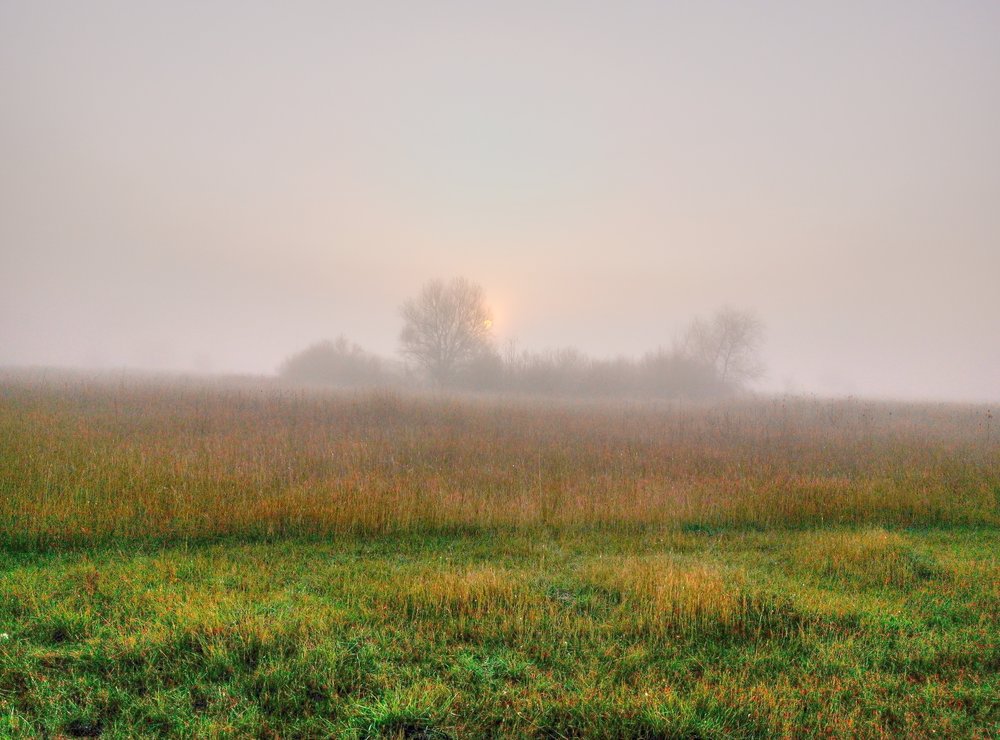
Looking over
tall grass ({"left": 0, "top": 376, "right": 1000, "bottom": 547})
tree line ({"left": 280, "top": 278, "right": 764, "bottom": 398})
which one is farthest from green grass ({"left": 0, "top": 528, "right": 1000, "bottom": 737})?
tree line ({"left": 280, "top": 278, "right": 764, "bottom": 398})

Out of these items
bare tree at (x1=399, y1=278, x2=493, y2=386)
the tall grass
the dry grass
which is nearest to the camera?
the dry grass

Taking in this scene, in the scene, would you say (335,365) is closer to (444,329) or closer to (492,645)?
(444,329)

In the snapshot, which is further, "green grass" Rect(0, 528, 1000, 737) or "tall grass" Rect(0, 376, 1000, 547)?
"tall grass" Rect(0, 376, 1000, 547)

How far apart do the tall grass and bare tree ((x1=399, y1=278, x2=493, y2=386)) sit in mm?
23499

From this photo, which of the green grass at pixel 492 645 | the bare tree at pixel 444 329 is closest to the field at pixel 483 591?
the green grass at pixel 492 645

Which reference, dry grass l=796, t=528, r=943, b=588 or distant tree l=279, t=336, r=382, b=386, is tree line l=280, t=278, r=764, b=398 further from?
dry grass l=796, t=528, r=943, b=588

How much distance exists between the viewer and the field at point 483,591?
3453mm

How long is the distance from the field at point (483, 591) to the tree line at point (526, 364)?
28.5 m

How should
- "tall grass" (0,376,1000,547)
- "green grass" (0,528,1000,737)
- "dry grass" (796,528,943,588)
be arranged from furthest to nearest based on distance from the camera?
"tall grass" (0,376,1000,547)
"dry grass" (796,528,943,588)
"green grass" (0,528,1000,737)

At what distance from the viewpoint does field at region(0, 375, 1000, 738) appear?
345 cm

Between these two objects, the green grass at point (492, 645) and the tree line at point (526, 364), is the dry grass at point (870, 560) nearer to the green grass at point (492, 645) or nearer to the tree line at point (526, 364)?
the green grass at point (492, 645)

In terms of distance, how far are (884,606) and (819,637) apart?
53.4 inches

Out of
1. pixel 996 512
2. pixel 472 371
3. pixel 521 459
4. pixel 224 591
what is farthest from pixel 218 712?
pixel 472 371

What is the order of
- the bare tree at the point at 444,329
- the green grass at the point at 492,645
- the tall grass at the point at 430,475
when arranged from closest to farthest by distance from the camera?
the green grass at the point at 492,645, the tall grass at the point at 430,475, the bare tree at the point at 444,329
